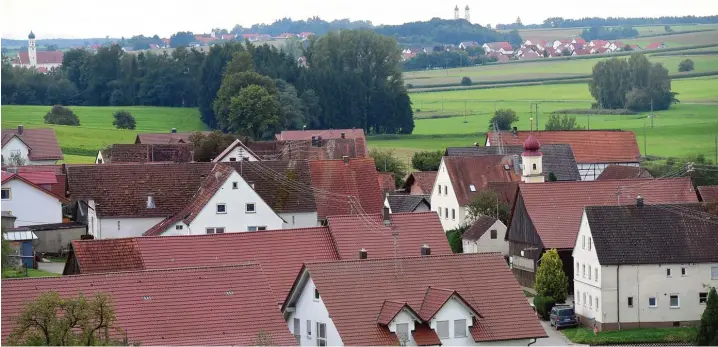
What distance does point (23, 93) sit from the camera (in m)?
128

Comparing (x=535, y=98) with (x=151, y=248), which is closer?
(x=151, y=248)

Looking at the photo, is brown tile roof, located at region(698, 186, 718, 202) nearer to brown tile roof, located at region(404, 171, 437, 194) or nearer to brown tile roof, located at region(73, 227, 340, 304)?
brown tile roof, located at region(404, 171, 437, 194)

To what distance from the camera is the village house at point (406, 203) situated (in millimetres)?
57562

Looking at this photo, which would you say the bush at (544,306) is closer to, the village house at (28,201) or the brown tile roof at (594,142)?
the village house at (28,201)

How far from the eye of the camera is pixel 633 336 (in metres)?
41.2

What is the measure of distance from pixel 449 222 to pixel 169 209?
12598 millimetres

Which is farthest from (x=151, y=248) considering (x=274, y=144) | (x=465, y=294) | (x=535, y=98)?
(x=535, y=98)

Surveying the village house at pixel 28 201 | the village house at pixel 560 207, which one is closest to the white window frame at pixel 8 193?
the village house at pixel 28 201

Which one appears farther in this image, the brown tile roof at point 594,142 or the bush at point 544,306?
the brown tile roof at point 594,142

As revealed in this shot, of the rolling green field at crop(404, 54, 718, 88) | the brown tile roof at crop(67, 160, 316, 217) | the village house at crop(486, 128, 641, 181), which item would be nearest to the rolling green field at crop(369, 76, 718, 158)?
the rolling green field at crop(404, 54, 718, 88)

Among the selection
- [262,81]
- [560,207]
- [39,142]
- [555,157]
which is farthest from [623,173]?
[262,81]

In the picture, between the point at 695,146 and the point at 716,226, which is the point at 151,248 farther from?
the point at 695,146

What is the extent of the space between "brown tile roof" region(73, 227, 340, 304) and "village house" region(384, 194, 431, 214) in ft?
65.4

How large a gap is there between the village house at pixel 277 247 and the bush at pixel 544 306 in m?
6.74
